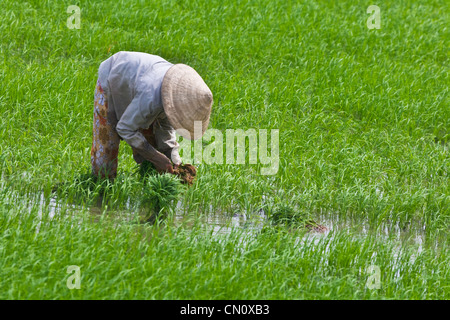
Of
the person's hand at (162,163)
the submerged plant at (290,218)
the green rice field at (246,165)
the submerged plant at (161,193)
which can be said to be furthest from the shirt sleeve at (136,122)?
the submerged plant at (290,218)

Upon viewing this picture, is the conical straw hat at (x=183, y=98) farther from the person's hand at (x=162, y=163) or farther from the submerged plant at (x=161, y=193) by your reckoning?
the submerged plant at (x=161, y=193)

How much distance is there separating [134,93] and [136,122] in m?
0.28

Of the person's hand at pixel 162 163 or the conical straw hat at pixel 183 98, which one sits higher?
the conical straw hat at pixel 183 98

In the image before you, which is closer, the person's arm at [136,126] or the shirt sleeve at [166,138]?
the person's arm at [136,126]

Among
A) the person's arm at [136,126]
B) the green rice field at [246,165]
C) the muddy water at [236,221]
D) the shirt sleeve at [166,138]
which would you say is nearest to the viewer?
the green rice field at [246,165]

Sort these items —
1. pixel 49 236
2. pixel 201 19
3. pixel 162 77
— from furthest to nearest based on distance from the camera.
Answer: pixel 201 19
pixel 162 77
pixel 49 236

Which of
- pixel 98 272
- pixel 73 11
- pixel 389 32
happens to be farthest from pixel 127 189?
pixel 389 32

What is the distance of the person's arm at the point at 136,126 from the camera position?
5.30m

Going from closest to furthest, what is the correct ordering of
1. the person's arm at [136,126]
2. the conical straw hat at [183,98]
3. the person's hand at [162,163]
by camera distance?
the conical straw hat at [183,98], the person's arm at [136,126], the person's hand at [162,163]

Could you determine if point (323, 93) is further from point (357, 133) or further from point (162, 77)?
point (162, 77)

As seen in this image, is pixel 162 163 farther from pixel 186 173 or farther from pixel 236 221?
pixel 236 221

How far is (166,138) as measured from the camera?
19.5ft
